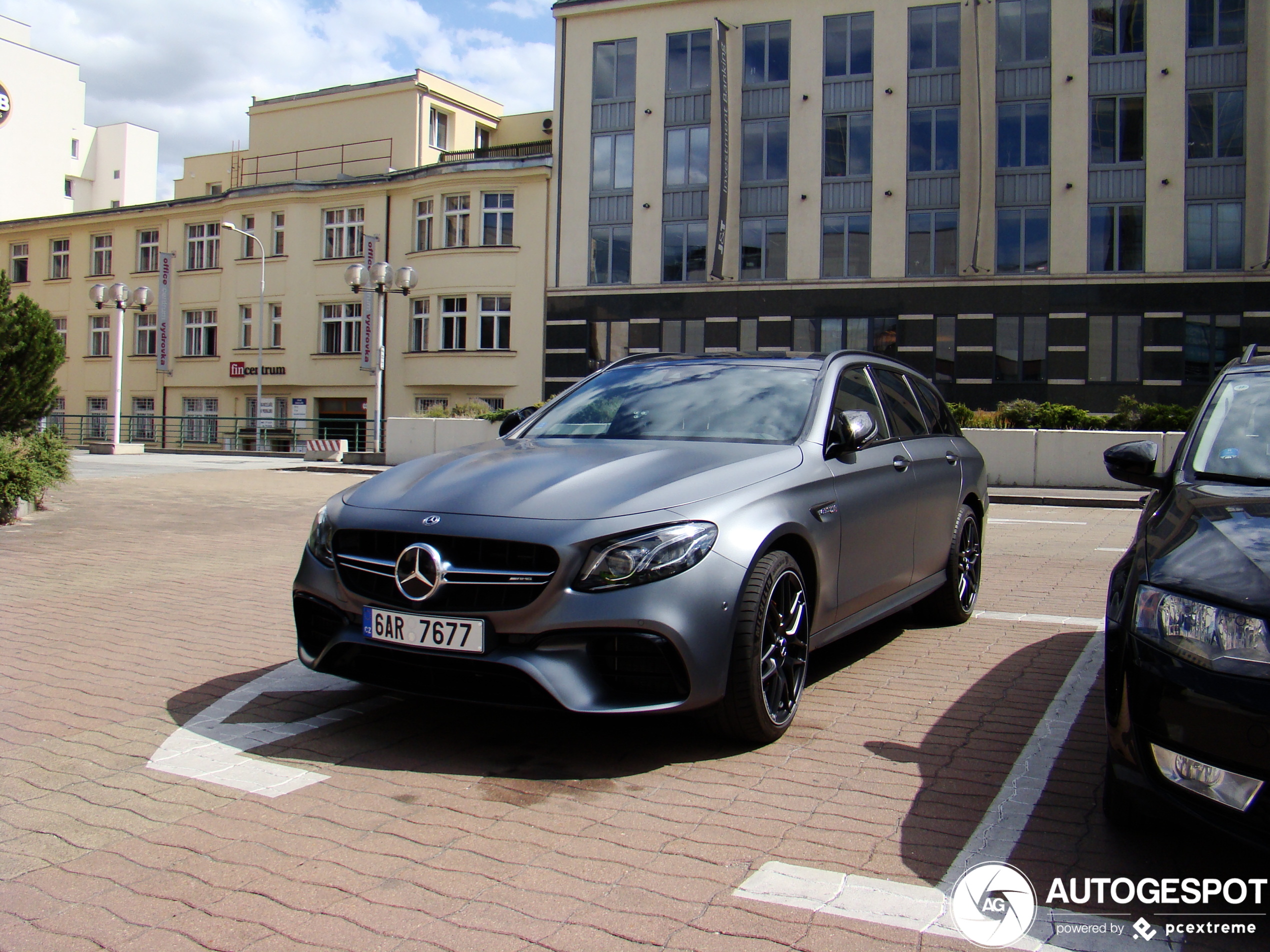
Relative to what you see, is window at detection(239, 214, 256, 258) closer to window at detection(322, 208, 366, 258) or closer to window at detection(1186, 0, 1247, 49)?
window at detection(322, 208, 366, 258)

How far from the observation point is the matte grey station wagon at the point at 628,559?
364 cm

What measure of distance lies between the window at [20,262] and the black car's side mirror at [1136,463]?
177 feet

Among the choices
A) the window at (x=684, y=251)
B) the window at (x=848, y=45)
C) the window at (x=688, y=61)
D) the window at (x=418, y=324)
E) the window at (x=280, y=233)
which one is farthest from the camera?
the window at (x=280, y=233)

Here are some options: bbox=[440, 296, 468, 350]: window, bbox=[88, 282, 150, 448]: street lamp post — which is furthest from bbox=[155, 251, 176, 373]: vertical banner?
bbox=[440, 296, 468, 350]: window

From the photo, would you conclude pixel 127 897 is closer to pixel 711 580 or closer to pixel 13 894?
pixel 13 894

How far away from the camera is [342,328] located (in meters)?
40.3

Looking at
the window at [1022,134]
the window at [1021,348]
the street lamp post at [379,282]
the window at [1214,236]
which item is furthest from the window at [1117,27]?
the street lamp post at [379,282]

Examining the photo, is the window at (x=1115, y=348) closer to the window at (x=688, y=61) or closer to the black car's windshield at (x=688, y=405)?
the window at (x=688, y=61)

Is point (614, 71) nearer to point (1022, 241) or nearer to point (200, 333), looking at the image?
point (1022, 241)

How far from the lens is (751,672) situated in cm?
385

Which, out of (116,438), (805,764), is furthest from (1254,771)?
(116,438)

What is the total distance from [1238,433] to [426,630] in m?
3.00

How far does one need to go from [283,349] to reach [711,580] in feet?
131

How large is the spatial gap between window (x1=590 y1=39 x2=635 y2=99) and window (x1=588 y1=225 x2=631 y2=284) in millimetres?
4573
